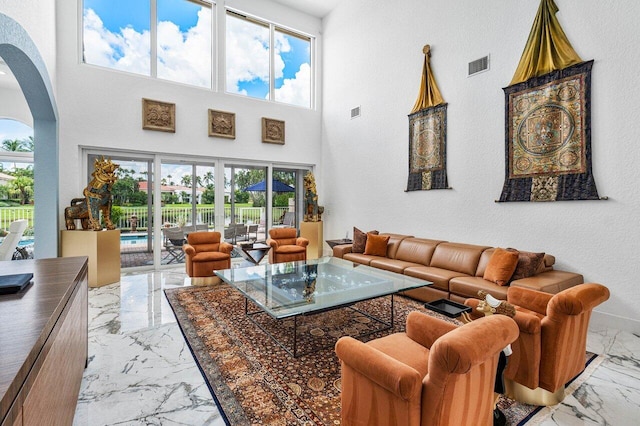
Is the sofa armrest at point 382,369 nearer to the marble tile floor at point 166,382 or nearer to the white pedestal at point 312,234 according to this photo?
the marble tile floor at point 166,382

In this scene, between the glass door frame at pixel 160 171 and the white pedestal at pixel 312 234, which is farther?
the white pedestal at pixel 312 234

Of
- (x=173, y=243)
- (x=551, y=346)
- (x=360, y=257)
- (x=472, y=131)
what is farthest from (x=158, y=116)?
(x=551, y=346)

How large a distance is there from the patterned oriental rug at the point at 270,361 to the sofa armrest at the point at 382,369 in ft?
2.04

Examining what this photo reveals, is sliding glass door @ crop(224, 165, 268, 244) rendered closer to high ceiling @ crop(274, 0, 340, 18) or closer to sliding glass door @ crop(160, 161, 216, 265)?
sliding glass door @ crop(160, 161, 216, 265)

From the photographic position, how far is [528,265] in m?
3.50

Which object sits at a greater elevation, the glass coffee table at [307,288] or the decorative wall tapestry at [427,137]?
the decorative wall tapestry at [427,137]

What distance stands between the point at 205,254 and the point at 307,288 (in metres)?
2.33

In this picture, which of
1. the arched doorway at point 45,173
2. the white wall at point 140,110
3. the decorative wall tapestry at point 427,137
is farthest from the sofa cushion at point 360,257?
the arched doorway at point 45,173

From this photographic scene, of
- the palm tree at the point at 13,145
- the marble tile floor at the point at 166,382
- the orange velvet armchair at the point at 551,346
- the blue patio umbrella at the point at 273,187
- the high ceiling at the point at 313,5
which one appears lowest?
the marble tile floor at the point at 166,382

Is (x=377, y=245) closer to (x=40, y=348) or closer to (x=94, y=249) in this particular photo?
(x=94, y=249)

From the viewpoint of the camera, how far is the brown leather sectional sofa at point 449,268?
3408 millimetres

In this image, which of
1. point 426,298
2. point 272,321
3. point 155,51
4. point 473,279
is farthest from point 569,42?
point 155,51

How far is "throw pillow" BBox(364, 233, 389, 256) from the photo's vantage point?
529 centimetres

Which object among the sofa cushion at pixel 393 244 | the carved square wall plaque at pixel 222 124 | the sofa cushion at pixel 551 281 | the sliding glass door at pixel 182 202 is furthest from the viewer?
the carved square wall plaque at pixel 222 124
